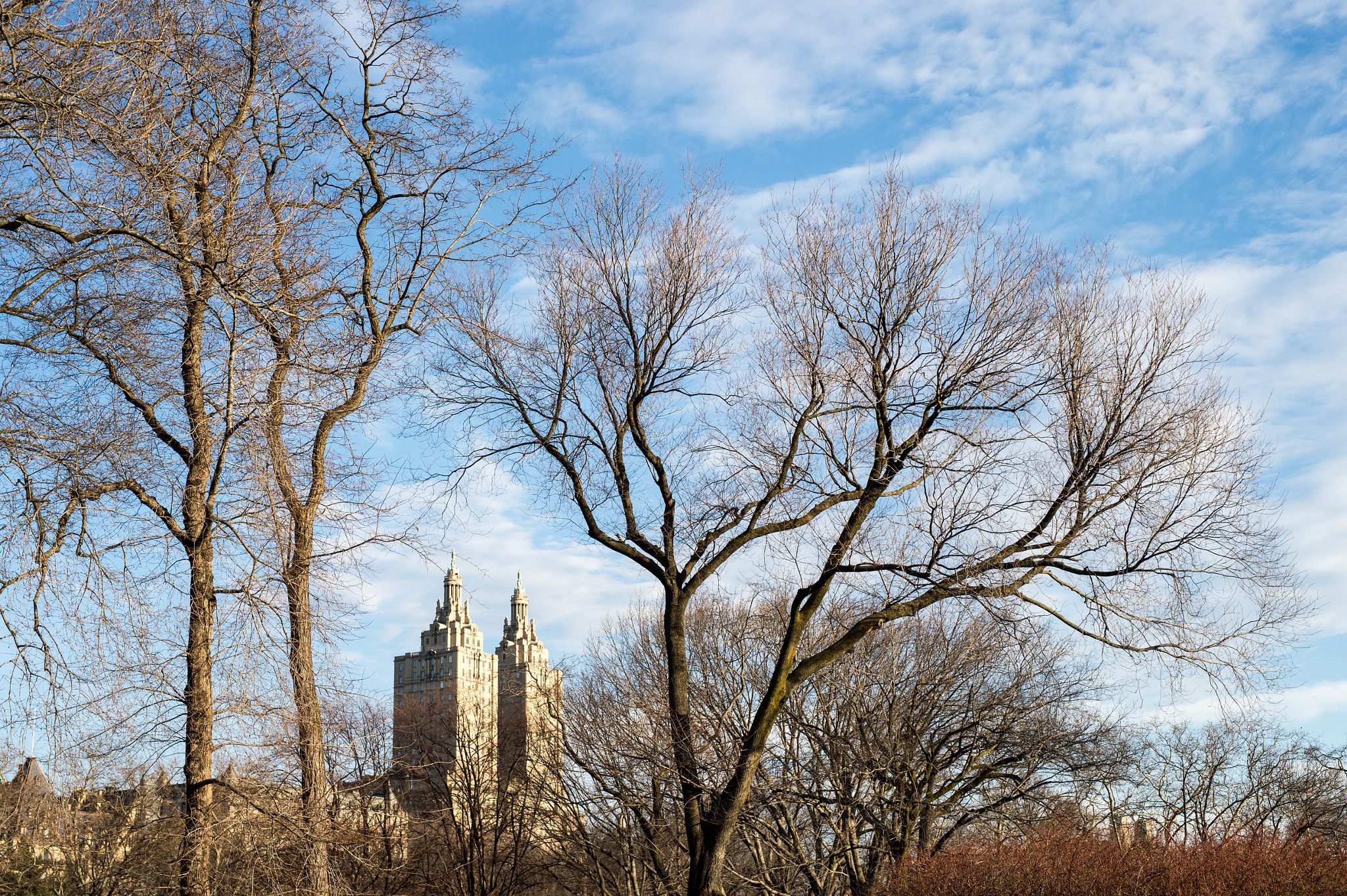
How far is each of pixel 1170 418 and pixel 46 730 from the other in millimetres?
11565

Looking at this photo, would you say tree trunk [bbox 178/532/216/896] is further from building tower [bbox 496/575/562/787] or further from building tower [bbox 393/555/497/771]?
building tower [bbox 496/575/562/787]

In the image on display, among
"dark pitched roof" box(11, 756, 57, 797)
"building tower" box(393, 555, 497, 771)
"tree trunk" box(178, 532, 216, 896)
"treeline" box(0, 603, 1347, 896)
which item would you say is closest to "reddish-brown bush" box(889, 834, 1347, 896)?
"treeline" box(0, 603, 1347, 896)

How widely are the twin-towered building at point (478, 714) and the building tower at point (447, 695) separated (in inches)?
3.0

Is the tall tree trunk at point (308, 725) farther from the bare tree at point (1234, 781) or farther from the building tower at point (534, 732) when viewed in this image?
the bare tree at point (1234, 781)

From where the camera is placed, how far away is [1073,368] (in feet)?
41.0

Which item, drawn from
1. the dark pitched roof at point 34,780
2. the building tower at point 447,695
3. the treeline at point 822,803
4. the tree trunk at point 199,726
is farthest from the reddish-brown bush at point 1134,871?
the dark pitched roof at point 34,780

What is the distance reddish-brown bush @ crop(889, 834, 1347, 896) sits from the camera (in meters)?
9.97

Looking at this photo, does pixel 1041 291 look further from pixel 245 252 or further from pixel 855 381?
pixel 245 252

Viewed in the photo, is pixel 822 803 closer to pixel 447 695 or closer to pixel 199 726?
pixel 199 726

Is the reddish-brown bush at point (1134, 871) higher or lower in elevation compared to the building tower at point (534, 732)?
lower

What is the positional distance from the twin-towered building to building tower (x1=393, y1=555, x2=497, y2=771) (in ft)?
0.25

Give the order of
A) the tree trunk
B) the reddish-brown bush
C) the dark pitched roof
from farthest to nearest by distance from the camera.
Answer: the reddish-brown bush → the tree trunk → the dark pitched roof

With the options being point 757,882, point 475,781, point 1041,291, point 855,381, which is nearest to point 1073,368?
point 1041,291

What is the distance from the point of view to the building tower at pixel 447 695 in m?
22.2
